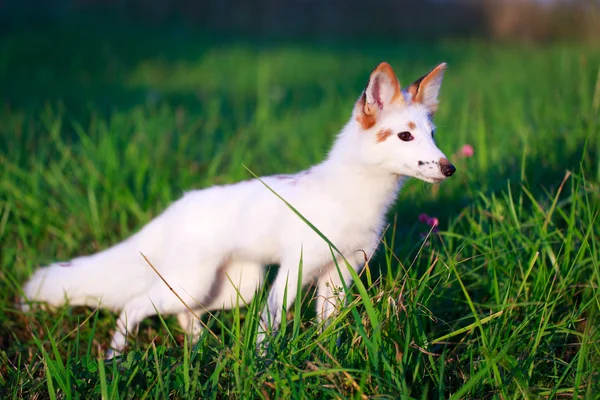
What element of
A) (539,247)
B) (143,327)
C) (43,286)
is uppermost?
(539,247)

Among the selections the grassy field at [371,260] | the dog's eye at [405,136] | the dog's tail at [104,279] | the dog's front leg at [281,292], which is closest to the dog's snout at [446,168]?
the dog's eye at [405,136]

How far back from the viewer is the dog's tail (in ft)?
9.53

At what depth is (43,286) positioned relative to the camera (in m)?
2.91

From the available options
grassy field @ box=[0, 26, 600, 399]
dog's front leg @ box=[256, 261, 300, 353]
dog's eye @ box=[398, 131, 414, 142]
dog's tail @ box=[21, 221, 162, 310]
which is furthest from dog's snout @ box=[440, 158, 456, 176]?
dog's tail @ box=[21, 221, 162, 310]

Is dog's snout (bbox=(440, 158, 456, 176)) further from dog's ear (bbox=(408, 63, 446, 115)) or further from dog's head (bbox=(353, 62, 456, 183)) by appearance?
dog's ear (bbox=(408, 63, 446, 115))

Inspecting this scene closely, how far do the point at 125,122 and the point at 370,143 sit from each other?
363 centimetres

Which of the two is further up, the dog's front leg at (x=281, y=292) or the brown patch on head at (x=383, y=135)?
the brown patch on head at (x=383, y=135)

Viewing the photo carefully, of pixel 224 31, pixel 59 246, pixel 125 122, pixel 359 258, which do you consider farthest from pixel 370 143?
pixel 224 31

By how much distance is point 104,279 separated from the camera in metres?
2.91

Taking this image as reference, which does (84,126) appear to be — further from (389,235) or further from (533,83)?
(533,83)

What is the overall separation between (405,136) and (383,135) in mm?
93

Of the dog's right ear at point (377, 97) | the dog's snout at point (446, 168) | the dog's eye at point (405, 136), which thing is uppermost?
the dog's right ear at point (377, 97)

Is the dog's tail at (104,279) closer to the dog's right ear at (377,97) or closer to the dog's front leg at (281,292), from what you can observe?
the dog's front leg at (281,292)

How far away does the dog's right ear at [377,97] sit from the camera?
245 cm
